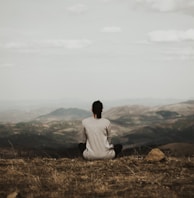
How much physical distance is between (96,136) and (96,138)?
0.06 m

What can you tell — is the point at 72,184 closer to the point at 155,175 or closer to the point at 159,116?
the point at 155,175

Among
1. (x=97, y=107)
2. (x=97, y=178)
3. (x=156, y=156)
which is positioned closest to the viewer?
(x=97, y=178)

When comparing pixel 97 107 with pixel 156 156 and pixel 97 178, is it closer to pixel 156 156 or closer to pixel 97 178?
pixel 156 156

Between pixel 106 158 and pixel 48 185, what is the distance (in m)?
3.40

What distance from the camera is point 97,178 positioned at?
9703mm

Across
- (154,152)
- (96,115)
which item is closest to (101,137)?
(96,115)

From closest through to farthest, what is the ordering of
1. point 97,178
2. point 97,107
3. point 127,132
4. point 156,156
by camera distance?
point 97,178
point 97,107
point 156,156
point 127,132

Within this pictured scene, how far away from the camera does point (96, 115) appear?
11.9 m

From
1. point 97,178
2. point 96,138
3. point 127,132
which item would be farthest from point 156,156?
point 127,132

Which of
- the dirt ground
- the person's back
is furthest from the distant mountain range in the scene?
the dirt ground

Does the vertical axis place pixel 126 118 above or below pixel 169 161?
below

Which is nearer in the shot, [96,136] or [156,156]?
[96,136]

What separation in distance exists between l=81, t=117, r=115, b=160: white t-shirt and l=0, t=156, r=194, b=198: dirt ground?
29cm

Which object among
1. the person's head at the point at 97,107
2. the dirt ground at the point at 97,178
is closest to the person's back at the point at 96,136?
the person's head at the point at 97,107
